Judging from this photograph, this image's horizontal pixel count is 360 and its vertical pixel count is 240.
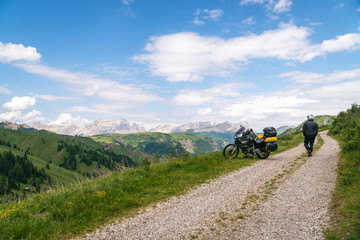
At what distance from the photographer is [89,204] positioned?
25.9 feet

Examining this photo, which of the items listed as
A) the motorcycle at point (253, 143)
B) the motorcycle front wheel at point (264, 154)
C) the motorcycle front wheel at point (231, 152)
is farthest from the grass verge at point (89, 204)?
the motorcycle front wheel at point (264, 154)

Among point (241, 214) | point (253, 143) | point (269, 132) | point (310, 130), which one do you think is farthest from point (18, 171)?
point (241, 214)

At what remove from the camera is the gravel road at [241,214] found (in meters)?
5.75

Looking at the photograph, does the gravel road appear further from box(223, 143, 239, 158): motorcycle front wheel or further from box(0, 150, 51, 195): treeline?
box(0, 150, 51, 195): treeline

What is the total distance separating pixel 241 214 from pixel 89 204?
5.65m

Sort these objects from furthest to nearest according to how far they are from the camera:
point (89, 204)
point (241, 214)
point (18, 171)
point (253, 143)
→ point (18, 171), point (253, 143), point (89, 204), point (241, 214)

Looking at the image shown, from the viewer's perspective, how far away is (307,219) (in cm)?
621

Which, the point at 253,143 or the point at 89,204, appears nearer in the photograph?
→ the point at 89,204

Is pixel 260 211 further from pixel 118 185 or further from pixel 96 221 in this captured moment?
pixel 118 185

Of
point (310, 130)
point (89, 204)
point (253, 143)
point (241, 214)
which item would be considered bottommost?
point (241, 214)

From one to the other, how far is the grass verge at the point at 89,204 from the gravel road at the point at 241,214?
31.0 inches

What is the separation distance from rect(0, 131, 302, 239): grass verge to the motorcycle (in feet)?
17.8

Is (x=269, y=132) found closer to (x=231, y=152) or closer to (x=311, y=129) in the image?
(x=311, y=129)

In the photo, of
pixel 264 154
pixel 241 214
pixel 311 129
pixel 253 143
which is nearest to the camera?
pixel 241 214
